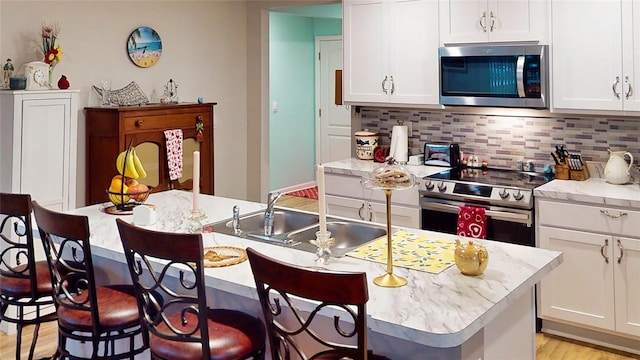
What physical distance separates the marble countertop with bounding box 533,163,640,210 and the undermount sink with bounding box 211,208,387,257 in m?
1.41

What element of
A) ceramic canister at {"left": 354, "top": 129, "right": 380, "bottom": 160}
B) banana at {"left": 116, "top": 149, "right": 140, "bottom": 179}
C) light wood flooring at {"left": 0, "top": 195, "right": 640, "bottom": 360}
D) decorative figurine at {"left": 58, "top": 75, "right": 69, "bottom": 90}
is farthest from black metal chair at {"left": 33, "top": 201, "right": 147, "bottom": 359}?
ceramic canister at {"left": 354, "top": 129, "right": 380, "bottom": 160}

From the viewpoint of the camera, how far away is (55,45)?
14.2ft

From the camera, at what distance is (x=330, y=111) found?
8359 millimetres

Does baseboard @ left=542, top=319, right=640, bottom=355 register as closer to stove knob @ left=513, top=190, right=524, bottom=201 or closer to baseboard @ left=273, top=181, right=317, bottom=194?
stove knob @ left=513, top=190, right=524, bottom=201

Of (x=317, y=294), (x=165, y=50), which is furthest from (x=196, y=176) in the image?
(x=165, y=50)

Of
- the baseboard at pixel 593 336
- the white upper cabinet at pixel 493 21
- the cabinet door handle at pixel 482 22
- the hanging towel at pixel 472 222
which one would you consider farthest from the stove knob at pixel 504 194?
the cabinet door handle at pixel 482 22

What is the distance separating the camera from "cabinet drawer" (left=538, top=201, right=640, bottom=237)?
332cm

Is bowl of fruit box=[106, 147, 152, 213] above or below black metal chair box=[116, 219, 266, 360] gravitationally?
above

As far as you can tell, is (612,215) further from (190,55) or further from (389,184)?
(190,55)

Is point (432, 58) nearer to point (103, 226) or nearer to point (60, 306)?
point (103, 226)

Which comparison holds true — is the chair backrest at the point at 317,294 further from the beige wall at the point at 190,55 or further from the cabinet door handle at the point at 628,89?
the beige wall at the point at 190,55

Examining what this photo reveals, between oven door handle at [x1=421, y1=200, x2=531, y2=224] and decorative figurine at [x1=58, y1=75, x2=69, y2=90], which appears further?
decorative figurine at [x1=58, y1=75, x2=69, y2=90]

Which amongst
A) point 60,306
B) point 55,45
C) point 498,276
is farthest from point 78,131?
point 498,276

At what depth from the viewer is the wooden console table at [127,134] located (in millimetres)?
4430
